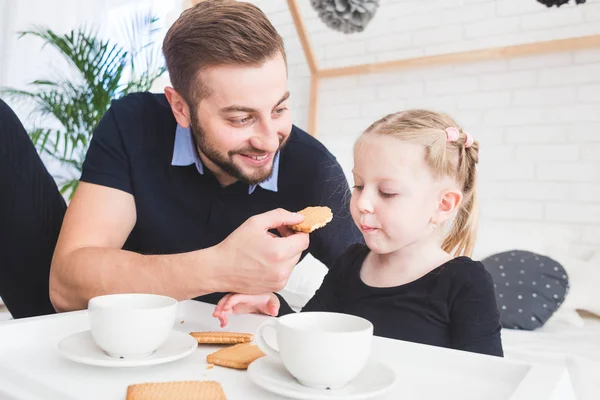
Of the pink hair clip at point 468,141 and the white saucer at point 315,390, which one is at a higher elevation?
the pink hair clip at point 468,141

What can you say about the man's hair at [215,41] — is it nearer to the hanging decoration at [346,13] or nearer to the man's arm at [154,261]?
the man's arm at [154,261]

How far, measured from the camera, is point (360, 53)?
3035mm

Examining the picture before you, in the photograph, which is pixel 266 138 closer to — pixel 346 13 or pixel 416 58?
pixel 416 58

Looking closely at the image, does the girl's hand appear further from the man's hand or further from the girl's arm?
the girl's arm

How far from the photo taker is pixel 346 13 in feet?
9.87

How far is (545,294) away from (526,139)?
751 millimetres

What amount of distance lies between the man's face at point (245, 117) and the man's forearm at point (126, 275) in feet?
1.21

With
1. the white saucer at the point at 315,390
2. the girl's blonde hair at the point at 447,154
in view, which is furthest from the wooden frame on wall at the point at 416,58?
the white saucer at the point at 315,390

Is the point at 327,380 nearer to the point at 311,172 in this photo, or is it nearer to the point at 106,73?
the point at 311,172

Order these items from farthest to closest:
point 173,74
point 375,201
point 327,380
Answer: point 173,74
point 375,201
point 327,380

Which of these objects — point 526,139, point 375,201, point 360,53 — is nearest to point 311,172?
point 375,201

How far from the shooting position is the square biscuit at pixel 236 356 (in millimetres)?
734

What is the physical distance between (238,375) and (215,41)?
3.04 ft

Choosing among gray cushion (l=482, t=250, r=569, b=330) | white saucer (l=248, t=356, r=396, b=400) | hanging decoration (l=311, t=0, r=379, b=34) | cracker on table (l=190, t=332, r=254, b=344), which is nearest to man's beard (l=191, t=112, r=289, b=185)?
cracker on table (l=190, t=332, r=254, b=344)
